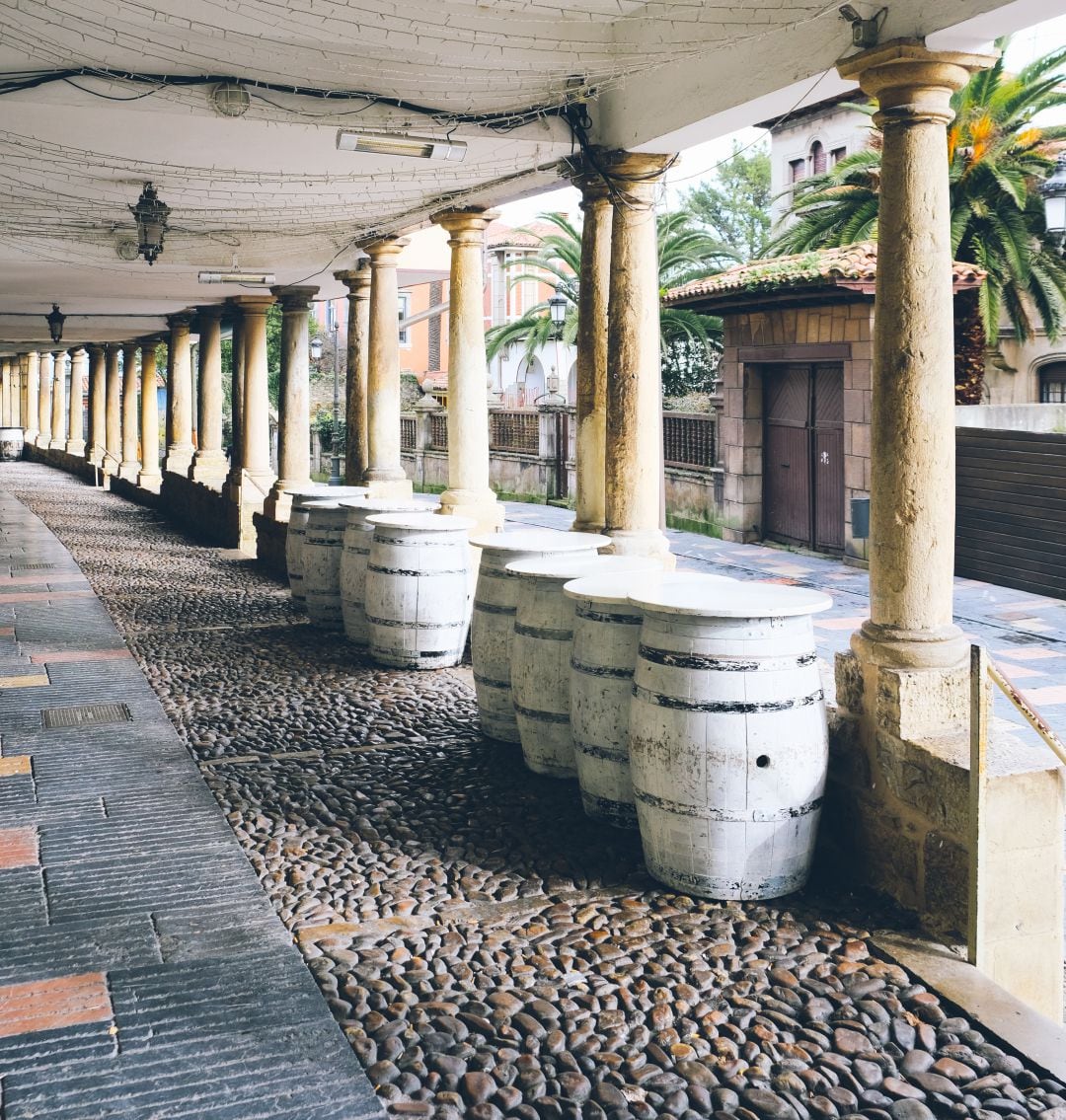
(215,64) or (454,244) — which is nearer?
(215,64)

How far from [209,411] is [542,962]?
41.4 ft

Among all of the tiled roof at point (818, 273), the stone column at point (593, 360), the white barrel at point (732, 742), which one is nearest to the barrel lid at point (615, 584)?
the white barrel at point (732, 742)

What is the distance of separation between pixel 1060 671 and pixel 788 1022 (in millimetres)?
5726

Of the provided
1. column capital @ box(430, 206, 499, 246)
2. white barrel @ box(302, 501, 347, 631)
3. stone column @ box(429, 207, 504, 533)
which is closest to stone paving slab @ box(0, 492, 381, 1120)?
white barrel @ box(302, 501, 347, 631)

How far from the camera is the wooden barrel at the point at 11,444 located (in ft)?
105

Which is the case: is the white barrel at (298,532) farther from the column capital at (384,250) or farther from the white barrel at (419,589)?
the column capital at (384,250)

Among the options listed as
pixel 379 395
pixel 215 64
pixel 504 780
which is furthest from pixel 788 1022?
pixel 379 395

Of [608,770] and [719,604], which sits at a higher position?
[719,604]

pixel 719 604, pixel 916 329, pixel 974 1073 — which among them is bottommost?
pixel 974 1073

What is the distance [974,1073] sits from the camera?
2.45m

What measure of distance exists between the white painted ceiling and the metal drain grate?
2.47 meters

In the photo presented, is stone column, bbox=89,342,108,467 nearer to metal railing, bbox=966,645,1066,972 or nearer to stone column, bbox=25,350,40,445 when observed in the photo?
stone column, bbox=25,350,40,445

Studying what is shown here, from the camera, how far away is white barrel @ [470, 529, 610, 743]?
4.79 m

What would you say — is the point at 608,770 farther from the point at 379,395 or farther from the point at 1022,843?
the point at 379,395
